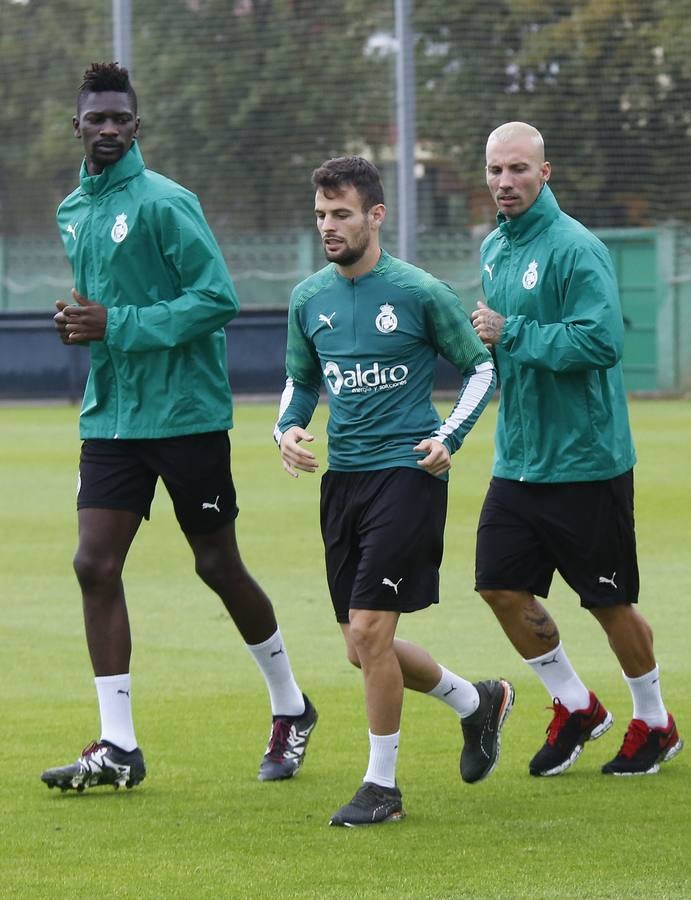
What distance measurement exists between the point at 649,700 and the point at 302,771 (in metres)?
1.25

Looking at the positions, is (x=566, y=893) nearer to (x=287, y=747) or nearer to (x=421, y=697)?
A: (x=287, y=747)

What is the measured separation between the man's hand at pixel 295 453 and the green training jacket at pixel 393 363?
0.12 meters

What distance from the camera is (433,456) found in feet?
19.0

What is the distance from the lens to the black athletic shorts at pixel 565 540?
256 inches

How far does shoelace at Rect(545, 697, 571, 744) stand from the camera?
21.4 ft

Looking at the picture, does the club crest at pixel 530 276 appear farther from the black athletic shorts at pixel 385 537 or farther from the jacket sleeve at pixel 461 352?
the black athletic shorts at pixel 385 537

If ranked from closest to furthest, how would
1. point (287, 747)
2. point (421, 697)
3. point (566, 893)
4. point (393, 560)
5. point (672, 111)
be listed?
point (566, 893) < point (393, 560) < point (287, 747) < point (421, 697) < point (672, 111)

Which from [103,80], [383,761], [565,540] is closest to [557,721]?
[565,540]

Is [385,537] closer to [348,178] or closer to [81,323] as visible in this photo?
[348,178]

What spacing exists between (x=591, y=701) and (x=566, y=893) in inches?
75.3

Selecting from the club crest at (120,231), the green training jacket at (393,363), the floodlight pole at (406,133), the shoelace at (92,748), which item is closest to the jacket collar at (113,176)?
the club crest at (120,231)

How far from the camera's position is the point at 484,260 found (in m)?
6.66

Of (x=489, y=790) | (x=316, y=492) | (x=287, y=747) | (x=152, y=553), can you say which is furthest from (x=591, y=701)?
(x=316, y=492)

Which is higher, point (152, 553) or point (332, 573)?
point (332, 573)
